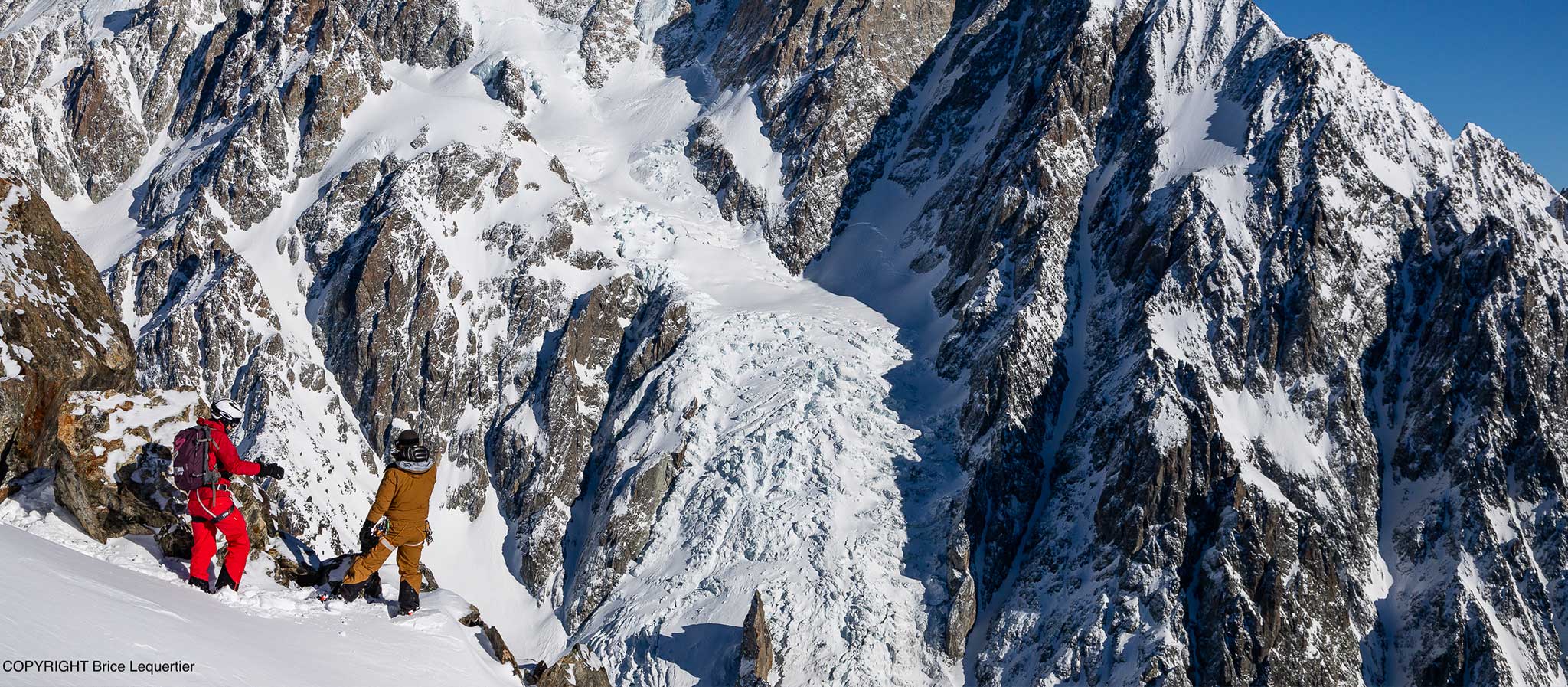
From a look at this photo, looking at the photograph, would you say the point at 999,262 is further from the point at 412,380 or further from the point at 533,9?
the point at 533,9

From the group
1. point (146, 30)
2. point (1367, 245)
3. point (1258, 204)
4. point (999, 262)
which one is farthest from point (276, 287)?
point (1367, 245)

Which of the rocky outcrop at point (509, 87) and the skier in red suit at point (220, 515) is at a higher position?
the rocky outcrop at point (509, 87)

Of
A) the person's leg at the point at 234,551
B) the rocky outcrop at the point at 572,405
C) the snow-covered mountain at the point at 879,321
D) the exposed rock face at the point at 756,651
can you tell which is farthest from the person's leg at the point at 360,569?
the rocky outcrop at the point at 572,405

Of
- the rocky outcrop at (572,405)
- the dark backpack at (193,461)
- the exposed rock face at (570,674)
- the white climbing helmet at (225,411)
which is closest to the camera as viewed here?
the dark backpack at (193,461)

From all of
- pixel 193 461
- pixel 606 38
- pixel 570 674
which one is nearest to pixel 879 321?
pixel 606 38

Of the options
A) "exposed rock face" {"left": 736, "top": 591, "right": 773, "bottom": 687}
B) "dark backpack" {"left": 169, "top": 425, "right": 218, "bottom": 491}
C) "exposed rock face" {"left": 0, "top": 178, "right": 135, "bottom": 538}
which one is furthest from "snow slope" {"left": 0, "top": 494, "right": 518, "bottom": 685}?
"exposed rock face" {"left": 736, "top": 591, "right": 773, "bottom": 687}

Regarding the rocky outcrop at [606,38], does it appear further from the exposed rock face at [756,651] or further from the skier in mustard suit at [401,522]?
the skier in mustard suit at [401,522]

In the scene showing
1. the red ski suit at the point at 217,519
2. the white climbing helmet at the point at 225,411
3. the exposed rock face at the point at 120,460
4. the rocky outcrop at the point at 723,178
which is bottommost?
the exposed rock face at the point at 120,460
